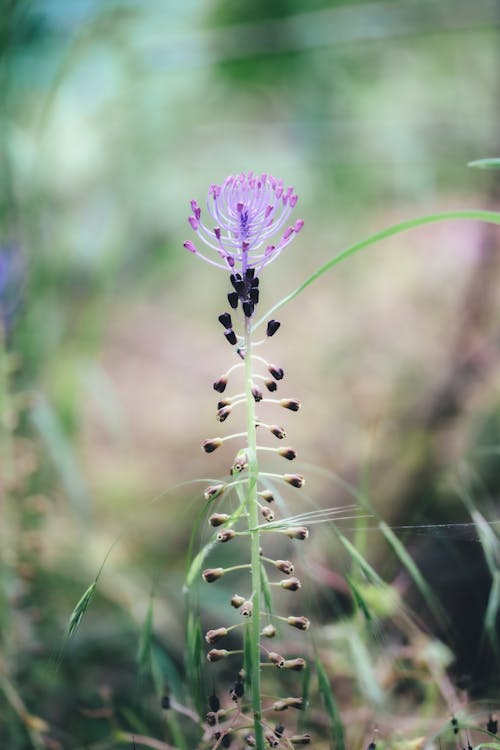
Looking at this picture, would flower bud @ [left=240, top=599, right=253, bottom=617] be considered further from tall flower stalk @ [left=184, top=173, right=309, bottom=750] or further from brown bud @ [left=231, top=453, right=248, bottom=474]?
brown bud @ [left=231, top=453, right=248, bottom=474]

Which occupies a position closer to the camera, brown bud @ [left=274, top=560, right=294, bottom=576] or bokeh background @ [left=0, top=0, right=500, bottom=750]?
brown bud @ [left=274, top=560, right=294, bottom=576]

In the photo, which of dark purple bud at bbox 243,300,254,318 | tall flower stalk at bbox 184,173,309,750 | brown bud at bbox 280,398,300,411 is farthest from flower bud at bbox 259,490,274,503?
dark purple bud at bbox 243,300,254,318

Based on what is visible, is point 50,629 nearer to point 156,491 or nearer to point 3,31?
point 156,491

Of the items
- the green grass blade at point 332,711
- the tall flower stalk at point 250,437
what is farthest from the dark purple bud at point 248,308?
the green grass blade at point 332,711

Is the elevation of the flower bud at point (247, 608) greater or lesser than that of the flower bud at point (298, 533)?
lesser

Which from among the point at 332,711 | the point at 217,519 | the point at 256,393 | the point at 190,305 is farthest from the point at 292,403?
the point at 190,305

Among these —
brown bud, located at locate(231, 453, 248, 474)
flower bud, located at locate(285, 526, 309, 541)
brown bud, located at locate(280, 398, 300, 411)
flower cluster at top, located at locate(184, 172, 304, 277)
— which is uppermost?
flower cluster at top, located at locate(184, 172, 304, 277)

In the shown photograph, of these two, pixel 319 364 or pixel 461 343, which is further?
pixel 319 364

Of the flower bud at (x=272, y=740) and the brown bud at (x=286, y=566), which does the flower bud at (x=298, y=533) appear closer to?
the brown bud at (x=286, y=566)

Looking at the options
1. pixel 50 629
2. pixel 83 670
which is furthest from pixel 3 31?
pixel 83 670
